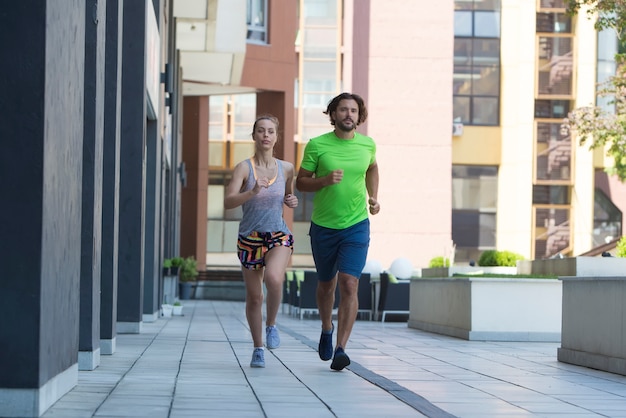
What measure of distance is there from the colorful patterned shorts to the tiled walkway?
0.77 metres

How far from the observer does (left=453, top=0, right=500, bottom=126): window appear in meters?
46.4

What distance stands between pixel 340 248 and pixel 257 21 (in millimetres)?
26551

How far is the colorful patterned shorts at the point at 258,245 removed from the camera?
902cm

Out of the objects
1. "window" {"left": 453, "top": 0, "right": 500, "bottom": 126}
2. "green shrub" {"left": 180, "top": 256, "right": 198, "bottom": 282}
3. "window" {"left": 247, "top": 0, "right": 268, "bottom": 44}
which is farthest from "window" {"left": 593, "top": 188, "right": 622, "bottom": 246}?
"green shrub" {"left": 180, "top": 256, "right": 198, "bottom": 282}

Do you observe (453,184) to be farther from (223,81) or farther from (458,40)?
(223,81)

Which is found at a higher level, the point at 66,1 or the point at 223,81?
the point at 223,81

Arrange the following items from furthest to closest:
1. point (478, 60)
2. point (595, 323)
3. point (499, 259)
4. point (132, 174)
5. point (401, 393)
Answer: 1. point (478, 60)
2. point (499, 259)
3. point (132, 174)
4. point (595, 323)
5. point (401, 393)

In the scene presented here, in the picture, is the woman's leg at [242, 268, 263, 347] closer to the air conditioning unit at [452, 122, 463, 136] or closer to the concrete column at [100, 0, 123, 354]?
the concrete column at [100, 0, 123, 354]

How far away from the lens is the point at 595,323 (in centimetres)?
1021

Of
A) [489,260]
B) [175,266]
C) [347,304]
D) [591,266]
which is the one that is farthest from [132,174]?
[175,266]

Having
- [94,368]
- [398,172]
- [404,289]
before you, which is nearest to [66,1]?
[94,368]

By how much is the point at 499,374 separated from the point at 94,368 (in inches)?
118

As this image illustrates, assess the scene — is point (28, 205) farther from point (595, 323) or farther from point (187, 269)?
point (187, 269)

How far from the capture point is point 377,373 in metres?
9.07
